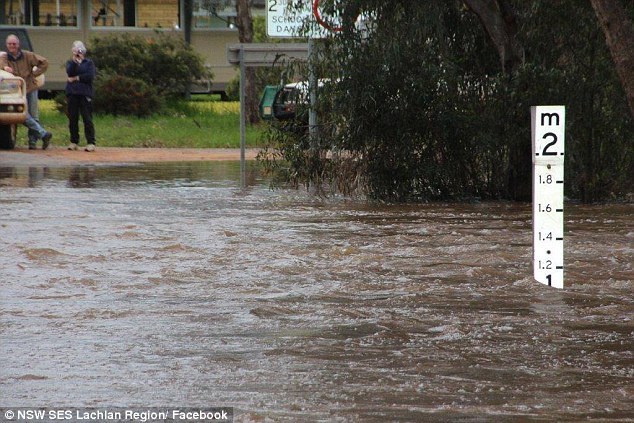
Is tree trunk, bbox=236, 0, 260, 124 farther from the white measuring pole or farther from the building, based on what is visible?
the white measuring pole

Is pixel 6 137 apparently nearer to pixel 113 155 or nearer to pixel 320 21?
pixel 113 155

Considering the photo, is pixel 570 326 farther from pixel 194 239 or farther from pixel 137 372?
pixel 194 239

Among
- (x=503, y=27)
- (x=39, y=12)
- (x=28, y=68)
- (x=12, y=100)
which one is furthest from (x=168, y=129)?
(x=39, y=12)

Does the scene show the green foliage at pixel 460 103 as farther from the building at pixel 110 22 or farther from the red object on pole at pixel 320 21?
the building at pixel 110 22

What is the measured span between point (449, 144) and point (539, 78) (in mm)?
1294

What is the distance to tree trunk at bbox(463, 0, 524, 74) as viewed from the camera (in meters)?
14.7

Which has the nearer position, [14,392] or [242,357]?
[14,392]

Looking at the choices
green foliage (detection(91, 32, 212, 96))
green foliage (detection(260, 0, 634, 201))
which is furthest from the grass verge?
green foliage (detection(260, 0, 634, 201))

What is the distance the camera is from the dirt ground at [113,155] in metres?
20.7

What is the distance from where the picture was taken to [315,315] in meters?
7.77

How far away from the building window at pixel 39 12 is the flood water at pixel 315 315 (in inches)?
1130

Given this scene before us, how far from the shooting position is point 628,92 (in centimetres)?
1327

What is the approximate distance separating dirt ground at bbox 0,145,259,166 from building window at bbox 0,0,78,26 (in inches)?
A: 711

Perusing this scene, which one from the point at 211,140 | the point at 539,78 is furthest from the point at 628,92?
the point at 211,140
